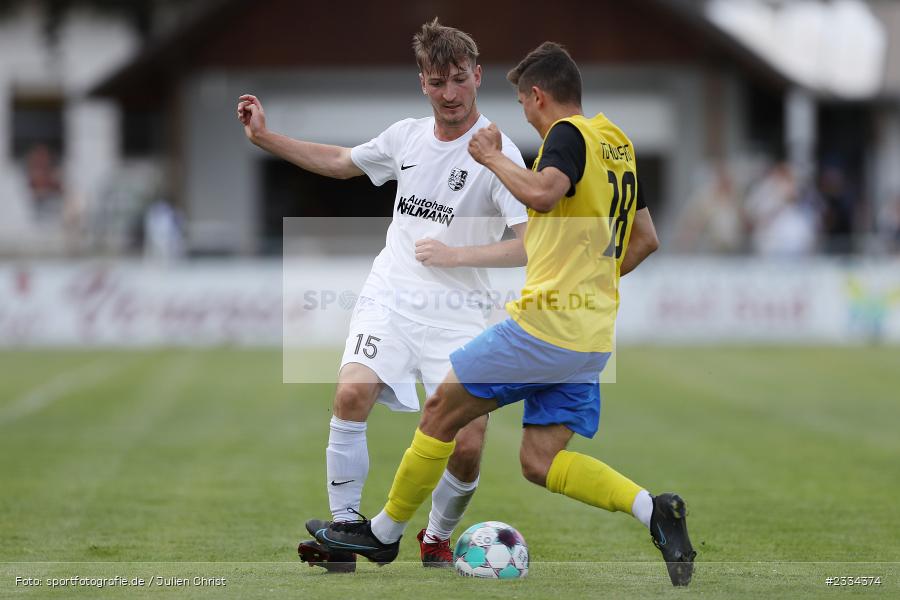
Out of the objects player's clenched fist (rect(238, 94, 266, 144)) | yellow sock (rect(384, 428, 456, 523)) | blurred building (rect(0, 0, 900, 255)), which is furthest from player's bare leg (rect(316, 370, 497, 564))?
blurred building (rect(0, 0, 900, 255))

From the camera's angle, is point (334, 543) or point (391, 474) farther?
point (391, 474)

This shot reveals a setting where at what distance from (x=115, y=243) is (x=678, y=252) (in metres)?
9.91

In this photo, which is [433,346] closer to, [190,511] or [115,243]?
[190,511]

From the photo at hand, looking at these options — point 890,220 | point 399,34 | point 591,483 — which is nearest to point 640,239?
point 591,483

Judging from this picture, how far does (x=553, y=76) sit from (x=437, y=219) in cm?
100

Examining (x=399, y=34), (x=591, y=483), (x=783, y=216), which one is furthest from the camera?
(x=399, y=34)

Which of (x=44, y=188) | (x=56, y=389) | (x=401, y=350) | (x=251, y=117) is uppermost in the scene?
(x=251, y=117)

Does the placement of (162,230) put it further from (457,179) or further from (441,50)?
(441,50)

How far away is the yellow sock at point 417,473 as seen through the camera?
657 centimetres

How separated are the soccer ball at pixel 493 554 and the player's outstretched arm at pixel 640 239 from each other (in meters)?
1.31

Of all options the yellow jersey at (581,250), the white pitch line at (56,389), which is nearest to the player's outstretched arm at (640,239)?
the yellow jersey at (581,250)

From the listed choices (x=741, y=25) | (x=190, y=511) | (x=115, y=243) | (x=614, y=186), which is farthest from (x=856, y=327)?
(x=614, y=186)

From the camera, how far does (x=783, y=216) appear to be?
85.8ft

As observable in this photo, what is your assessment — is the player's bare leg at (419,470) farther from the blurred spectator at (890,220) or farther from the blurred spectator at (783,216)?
the blurred spectator at (890,220)
